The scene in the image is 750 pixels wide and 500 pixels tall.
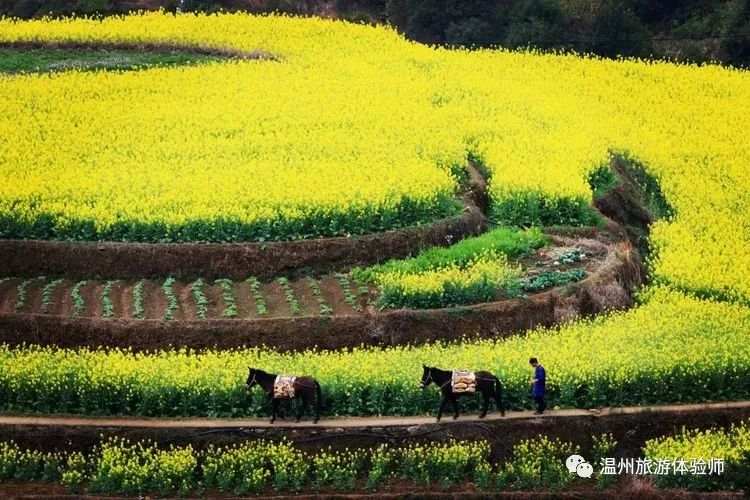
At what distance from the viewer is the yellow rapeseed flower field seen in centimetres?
3241

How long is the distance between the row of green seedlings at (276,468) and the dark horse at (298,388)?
24.8 inches

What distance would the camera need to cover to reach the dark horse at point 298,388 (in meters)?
25.7

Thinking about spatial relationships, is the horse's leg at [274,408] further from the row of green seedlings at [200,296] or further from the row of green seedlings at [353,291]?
the row of green seedlings at [353,291]

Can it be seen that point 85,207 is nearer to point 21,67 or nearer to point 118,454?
point 118,454

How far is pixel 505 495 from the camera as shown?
82.1ft

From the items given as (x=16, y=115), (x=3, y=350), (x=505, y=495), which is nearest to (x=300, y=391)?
(x=505, y=495)

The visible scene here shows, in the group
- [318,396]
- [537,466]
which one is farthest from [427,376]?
[537,466]

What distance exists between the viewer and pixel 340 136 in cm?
3778

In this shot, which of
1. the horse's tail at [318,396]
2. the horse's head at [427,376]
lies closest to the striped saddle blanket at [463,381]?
the horse's head at [427,376]

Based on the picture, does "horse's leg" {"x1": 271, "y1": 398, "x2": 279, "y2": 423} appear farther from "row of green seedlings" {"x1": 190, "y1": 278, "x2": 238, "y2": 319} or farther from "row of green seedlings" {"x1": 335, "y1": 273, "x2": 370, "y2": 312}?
"row of green seedlings" {"x1": 335, "y1": 273, "x2": 370, "y2": 312}

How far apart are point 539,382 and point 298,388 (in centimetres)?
358

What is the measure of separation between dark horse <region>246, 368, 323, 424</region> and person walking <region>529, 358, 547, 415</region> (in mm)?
3175

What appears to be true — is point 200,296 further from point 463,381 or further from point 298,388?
point 463,381

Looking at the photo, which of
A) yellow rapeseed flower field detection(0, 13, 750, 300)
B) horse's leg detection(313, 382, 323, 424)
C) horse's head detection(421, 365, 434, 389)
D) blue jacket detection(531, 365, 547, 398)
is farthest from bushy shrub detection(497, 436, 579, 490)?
yellow rapeseed flower field detection(0, 13, 750, 300)
